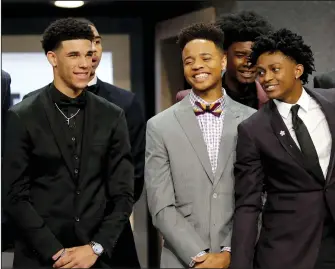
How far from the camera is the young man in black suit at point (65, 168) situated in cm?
204

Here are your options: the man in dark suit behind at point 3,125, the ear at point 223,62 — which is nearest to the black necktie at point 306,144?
the ear at point 223,62

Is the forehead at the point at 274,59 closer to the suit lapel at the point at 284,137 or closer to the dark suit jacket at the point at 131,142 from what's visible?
the suit lapel at the point at 284,137

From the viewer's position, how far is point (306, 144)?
6.36 feet

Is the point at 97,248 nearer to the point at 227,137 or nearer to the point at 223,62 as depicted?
the point at 227,137

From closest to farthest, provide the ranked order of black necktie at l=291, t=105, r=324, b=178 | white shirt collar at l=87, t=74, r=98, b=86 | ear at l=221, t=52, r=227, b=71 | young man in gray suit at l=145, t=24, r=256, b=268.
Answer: black necktie at l=291, t=105, r=324, b=178
young man in gray suit at l=145, t=24, r=256, b=268
ear at l=221, t=52, r=227, b=71
white shirt collar at l=87, t=74, r=98, b=86

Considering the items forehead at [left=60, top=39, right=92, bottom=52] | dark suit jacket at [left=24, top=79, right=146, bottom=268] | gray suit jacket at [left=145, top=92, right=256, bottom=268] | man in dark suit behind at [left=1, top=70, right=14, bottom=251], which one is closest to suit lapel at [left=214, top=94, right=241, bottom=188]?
gray suit jacket at [left=145, top=92, right=256, bottom=268]

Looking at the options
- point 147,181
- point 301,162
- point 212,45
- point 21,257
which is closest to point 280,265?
point 301,162

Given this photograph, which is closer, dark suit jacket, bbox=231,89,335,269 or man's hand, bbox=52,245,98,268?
dark suit jacket, bbox=231,89,335,269

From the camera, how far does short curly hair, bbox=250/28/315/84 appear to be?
6.48 feet

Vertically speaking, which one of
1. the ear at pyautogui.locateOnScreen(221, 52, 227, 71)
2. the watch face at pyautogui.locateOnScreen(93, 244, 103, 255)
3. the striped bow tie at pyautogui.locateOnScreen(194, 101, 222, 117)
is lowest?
the watch face at pyautogui.locateOnScreen(93, 244, 103, 255)

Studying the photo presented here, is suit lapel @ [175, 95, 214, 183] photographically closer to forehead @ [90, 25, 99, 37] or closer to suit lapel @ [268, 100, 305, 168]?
suit lapel @ [268, 100, 305, 168]

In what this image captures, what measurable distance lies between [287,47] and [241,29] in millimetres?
341

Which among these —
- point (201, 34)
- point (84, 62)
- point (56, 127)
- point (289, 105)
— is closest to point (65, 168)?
point (56, 127)

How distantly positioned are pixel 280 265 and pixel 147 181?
1.99 feet
